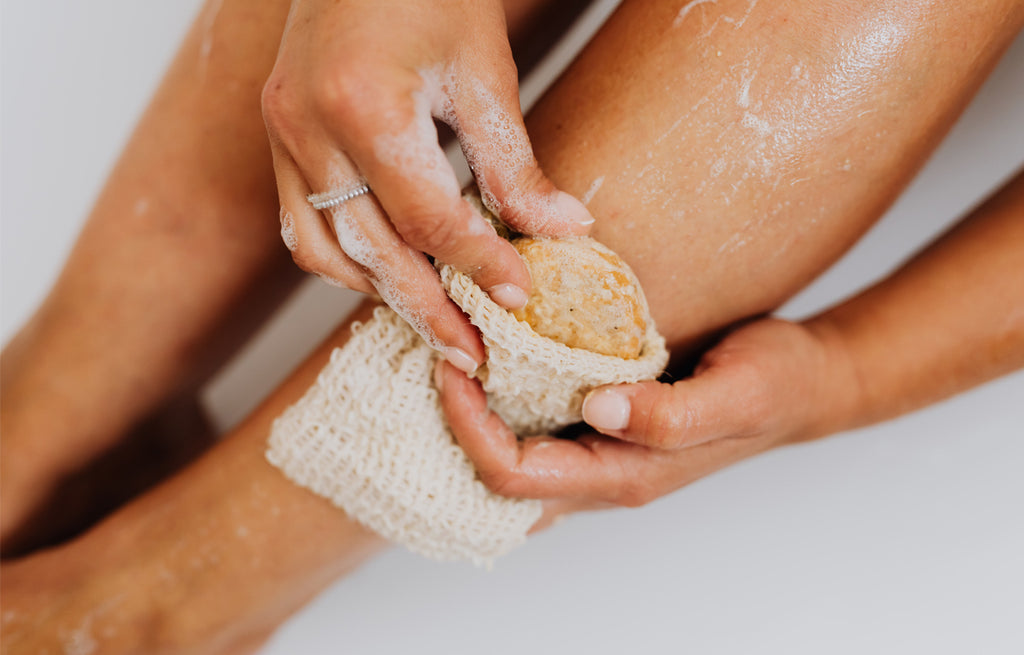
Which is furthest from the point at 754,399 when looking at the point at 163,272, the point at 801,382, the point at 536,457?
the point at 163,272

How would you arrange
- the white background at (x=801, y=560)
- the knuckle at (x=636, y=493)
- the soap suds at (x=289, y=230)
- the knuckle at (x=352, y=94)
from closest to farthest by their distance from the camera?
the knuckle at (x=352, y=94)
the soap suds at (x=289, y=230)
the knuckle at (x=636, y=493)
the white background at (x=801, y=560)

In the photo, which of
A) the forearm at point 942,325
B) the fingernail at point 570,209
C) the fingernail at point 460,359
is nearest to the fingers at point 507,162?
the fingernail at point 570,209

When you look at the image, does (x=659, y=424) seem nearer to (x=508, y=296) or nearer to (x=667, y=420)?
(x=667, y=420)

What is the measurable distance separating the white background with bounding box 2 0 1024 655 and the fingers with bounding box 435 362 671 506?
1.26ft

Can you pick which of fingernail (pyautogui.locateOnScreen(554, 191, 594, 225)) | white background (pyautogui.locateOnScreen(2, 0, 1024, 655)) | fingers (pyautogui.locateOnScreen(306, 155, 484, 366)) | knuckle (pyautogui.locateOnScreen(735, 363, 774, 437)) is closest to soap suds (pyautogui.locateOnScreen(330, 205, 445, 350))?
fingers (pyautogui.locateOnScreen(306, 155, 484, 366))

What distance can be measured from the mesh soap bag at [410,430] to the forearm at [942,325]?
24 cm

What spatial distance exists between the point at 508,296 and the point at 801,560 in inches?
26.9

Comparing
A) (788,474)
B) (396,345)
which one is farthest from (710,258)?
(788,474)

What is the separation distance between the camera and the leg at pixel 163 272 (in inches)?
27.5

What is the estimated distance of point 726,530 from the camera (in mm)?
981

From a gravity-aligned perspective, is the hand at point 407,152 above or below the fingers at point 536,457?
above

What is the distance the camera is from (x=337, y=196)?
472 mm

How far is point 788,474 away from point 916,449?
0.17m

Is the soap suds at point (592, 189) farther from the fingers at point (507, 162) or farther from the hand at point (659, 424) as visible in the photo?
the hand at point (659, 424)
